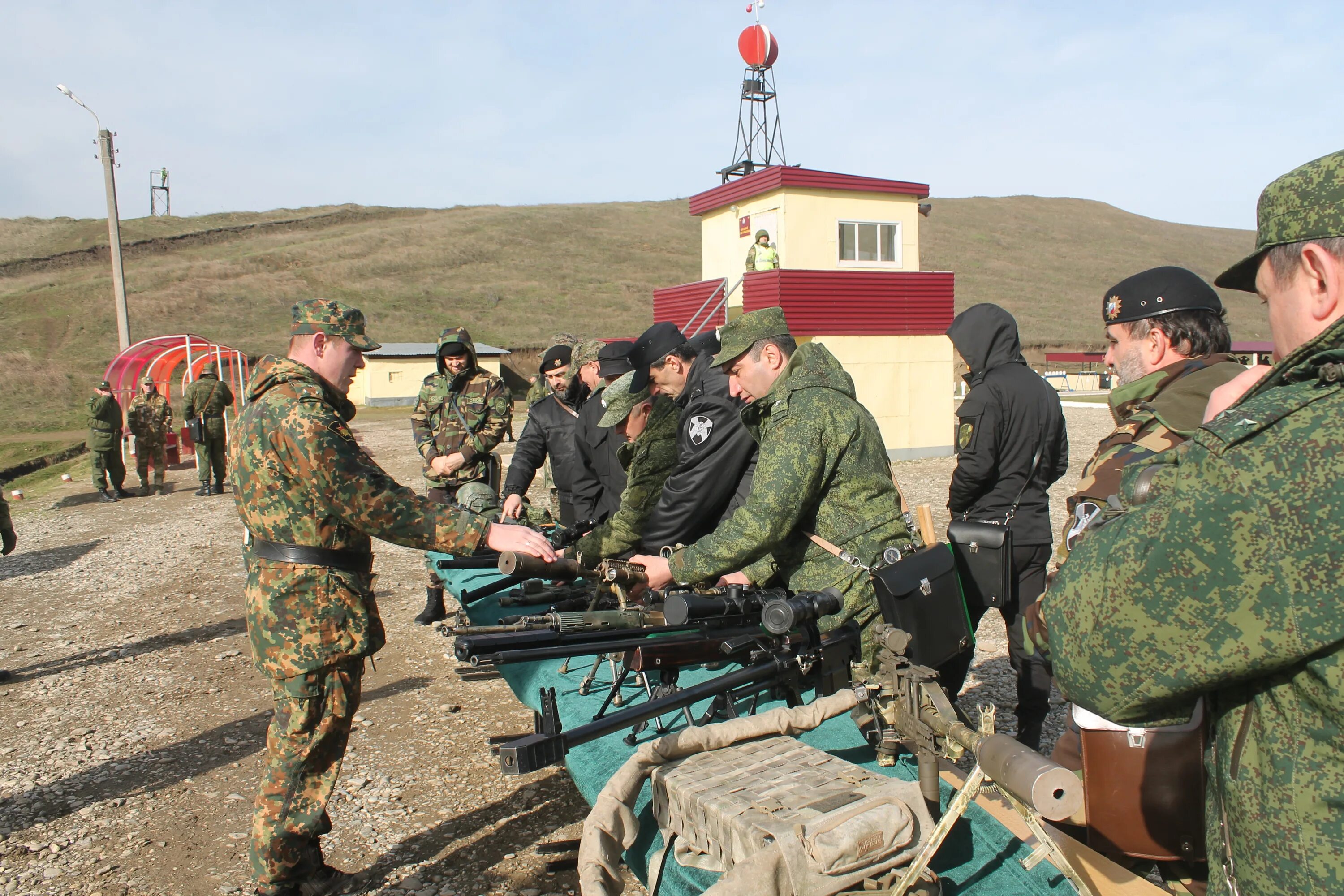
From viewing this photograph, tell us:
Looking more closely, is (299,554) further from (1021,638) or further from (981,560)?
(1021,638)

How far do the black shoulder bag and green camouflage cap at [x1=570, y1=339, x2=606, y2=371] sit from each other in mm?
2851

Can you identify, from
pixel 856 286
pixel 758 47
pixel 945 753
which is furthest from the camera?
pixel 758 47

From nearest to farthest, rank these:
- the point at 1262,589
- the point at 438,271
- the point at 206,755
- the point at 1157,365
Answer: the point at 1262,589
the point at 1157,365
the point at 206,755
the point at 438,271

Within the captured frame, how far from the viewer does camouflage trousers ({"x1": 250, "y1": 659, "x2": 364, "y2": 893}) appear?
9.77ft

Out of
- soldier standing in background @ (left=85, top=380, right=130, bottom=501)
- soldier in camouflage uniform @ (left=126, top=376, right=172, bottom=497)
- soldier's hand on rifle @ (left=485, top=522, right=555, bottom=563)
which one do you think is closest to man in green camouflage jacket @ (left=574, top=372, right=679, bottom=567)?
soldier's hand on rifle @ (left=485, top=522, right=555, bottom=563)

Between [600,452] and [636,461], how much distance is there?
0.95 metres

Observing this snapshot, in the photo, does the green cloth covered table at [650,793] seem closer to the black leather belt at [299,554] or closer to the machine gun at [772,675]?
the machine gun at [772,675]

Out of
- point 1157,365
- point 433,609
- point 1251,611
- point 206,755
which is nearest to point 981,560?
point 1157,365

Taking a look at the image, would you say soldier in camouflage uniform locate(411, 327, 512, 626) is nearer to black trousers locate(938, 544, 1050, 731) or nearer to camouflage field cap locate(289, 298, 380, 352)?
camouflage field cap locate(289, 298, 380, 352)

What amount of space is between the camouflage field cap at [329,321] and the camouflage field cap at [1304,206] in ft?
9.14

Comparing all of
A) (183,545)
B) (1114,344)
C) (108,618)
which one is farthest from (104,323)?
(1114,344)

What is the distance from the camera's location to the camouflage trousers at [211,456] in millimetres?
14375

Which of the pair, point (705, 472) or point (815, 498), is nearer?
point (815, 498)

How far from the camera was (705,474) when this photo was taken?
11.8 feet
